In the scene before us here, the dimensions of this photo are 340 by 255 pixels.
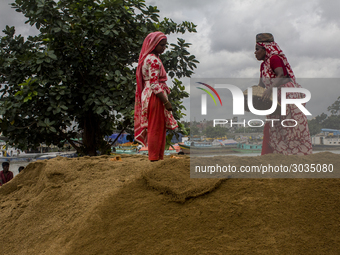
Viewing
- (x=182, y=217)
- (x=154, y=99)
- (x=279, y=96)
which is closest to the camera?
(x=182, y=217)

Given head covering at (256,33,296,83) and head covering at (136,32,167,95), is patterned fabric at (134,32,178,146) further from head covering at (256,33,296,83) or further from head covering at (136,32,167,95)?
head covering at (256,33,296,83)

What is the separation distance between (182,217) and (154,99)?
1818mm

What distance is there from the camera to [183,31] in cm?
682

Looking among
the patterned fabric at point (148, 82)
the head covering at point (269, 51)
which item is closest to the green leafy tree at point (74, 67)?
the patterned fabric at point (148, 82)

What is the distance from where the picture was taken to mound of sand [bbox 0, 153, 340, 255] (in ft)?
5.59

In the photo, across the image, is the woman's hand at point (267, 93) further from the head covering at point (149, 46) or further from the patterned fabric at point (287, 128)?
the head covering at point (149, 46)

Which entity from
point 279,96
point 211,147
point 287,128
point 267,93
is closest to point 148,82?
point 211,147

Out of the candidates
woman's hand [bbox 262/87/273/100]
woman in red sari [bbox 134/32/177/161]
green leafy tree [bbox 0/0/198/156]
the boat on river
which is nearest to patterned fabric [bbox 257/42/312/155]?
woman's hand [bbox 262/87/273/100]

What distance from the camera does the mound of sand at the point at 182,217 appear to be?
1.70 m

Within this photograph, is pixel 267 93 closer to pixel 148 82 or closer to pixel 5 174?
pixel 148 82

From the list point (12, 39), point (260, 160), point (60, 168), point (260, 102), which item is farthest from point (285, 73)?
point (12, 39)

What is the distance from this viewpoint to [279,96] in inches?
121

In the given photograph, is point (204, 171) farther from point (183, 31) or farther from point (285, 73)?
point (183, 31)

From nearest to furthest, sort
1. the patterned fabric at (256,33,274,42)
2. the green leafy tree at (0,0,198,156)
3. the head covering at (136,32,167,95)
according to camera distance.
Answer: the patterned fabric at (256,33,274,42)
the head covering at (136,32,167,95)
the green leafy tree at (0,0,198,156)
